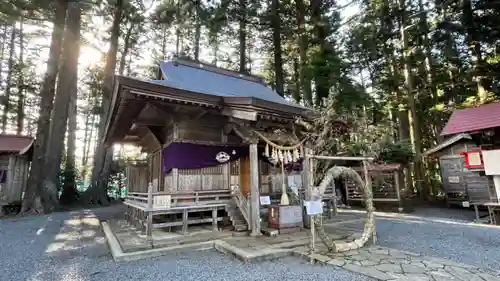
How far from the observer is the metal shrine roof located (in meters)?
9.05

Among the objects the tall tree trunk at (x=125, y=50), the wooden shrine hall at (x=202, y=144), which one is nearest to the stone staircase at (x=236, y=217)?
the wooden shrine hall at (x=202, y=144)

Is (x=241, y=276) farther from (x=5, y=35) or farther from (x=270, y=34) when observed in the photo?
(x=5, y=35)

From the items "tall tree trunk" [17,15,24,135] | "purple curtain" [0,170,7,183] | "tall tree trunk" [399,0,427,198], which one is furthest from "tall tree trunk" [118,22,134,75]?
"tall tree trunk" [399,0,427,198]

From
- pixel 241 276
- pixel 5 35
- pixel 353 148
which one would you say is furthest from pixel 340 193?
pixel 5 35

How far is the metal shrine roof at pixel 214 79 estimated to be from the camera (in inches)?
356

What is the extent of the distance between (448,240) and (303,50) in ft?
36.1

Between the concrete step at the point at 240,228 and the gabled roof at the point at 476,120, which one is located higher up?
the gabled roof at the point at 476,120

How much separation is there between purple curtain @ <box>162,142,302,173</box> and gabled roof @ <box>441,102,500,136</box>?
707 centimetres

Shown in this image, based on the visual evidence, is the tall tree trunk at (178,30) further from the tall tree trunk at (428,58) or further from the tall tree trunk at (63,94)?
the tall tree trunk at (428,58)

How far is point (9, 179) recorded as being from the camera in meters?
12.8

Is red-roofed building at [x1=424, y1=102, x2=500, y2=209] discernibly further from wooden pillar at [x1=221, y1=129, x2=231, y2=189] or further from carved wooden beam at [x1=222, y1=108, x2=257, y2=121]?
wooden pillar at [x1=221, y1=129, x2=231, y2=189]

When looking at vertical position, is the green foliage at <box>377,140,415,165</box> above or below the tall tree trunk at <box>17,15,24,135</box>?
below

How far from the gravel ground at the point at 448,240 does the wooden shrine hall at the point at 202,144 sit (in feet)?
9.62

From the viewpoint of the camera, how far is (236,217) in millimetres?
6945
